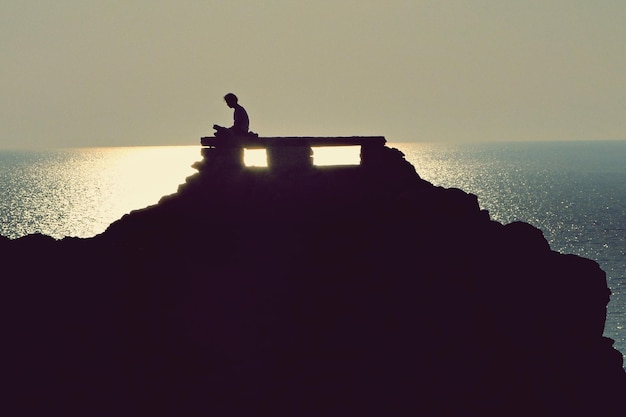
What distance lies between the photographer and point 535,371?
27641 mm

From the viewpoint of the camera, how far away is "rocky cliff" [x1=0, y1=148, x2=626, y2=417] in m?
26.4

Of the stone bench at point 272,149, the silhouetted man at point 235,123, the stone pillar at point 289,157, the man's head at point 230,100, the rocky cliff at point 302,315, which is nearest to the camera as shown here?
the rocky cliff at point 302,315

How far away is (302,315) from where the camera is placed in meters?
27.4

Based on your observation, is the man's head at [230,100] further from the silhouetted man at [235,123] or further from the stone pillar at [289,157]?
the stone pillar at [289,157]

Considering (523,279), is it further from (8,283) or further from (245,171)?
(8,283)

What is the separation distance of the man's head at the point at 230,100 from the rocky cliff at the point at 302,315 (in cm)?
263

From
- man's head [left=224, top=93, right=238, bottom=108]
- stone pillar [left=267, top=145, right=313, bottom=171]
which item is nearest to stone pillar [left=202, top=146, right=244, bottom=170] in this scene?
stone pillar [left=267, top=145, right=313, bottom=171]

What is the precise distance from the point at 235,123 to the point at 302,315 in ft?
27.9

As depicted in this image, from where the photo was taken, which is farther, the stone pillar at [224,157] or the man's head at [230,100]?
the stone pillar at [224,157]

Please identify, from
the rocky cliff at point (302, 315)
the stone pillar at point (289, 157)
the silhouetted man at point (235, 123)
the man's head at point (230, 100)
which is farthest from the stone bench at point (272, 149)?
the man's head at point (230, 100)

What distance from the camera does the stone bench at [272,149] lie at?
99.8ft

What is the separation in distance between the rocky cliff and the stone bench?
504 mm

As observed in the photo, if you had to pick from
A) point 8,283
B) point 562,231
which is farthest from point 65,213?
point 8,283

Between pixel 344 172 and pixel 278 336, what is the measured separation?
25.8ft
